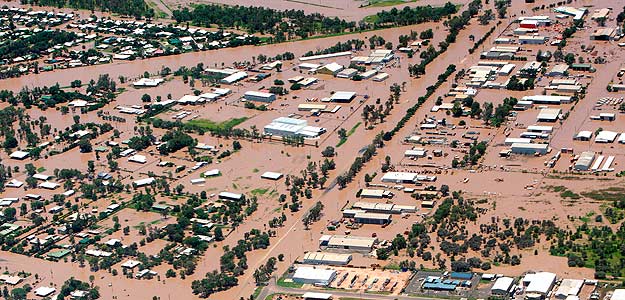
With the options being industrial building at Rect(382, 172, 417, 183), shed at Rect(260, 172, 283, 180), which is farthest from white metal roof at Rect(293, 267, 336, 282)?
shed at Rect(260, 172, 283, 180)

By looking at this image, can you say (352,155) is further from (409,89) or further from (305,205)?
(409,89)

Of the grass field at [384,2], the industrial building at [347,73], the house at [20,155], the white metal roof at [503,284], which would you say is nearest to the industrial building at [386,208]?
the white metal roof at [503,284]

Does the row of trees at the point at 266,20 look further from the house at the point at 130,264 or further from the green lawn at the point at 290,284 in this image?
the green lawn at the point at 290,284

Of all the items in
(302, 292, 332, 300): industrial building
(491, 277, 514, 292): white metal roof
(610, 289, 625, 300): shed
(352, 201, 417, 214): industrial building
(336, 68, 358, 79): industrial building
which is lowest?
(302, 292, 332, 300): industrial building

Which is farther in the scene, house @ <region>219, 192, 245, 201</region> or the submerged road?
house @ <region>219, 192, 245, 201</region>

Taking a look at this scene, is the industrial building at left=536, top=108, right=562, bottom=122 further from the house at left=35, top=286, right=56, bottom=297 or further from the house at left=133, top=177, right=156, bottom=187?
the house at left=35, top=286, right=56, bottom=297

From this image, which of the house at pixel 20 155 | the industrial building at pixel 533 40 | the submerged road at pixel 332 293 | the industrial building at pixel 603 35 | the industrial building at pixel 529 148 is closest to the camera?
the submerged road at pixel 332 293

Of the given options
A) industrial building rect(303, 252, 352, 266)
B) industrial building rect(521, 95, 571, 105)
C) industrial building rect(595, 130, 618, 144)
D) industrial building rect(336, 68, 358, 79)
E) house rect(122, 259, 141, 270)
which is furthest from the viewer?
industrial building rect(336, 68, 358, 79)

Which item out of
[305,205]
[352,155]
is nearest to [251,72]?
[352,155]
